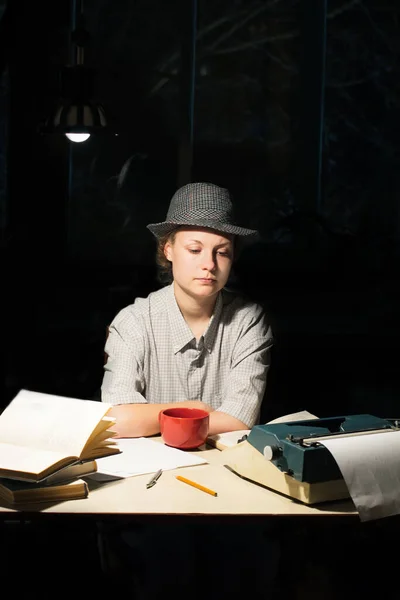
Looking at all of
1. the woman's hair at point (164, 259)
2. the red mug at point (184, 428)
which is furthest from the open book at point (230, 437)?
the woman's hair at point (164, 259)

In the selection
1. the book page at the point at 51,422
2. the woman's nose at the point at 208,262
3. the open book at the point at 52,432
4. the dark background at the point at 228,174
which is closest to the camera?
the open book at the point at 52,432

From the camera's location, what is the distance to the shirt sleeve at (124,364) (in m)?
2.69

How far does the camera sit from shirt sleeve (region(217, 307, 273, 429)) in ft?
8.93

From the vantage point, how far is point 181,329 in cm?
297

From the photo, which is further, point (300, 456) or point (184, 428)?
point (184, 428)

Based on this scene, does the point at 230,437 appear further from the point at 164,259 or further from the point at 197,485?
the point at 164,259

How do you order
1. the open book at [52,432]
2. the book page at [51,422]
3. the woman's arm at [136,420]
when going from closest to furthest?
the open book at [52,432]
the book page at [51,422]
the woman's arm at [136,420]

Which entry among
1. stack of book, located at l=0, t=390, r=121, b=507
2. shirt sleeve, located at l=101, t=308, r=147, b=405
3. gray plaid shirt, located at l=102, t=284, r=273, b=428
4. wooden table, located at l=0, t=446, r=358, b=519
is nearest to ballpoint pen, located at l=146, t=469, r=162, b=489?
wooden table, located at l=0, t=446, r=358, b=519

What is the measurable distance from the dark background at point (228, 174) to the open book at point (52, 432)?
6.77ft

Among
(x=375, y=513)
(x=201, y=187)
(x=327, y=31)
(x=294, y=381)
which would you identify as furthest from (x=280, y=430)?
(x=327, y=31)

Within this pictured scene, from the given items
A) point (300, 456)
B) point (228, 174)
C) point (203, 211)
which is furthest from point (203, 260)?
point (228, 174)

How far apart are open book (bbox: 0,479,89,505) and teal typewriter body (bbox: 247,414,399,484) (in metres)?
0.43

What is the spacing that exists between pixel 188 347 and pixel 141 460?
0.83 metres

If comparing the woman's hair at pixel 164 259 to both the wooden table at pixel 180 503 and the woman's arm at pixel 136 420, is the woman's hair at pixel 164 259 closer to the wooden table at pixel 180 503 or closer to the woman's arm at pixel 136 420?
the woman's arm at pixel 136 420
